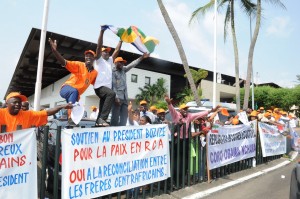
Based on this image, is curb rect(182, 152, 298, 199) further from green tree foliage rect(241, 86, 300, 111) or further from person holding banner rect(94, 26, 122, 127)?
green tree foliage rect(241, 86, 300, 111)

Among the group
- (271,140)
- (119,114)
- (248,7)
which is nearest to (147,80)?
(248,7)

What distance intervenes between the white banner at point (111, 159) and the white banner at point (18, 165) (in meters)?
0.42

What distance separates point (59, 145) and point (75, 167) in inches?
14.3

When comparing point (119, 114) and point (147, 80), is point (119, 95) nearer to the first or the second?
point (119, 114)

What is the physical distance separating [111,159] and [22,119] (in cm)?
138

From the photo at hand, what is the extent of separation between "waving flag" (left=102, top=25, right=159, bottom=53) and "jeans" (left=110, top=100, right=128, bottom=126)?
3.64ft

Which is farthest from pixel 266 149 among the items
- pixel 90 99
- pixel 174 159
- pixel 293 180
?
pixel 90 99

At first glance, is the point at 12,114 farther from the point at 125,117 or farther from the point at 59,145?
the point at 125,117

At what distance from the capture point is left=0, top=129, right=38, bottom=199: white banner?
3.43 metres

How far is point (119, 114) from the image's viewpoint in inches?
231

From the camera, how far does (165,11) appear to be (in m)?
13.8

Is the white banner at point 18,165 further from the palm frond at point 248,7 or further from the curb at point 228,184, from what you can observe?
the palm frond at point 248,7

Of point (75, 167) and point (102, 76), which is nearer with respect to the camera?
point (75, 167)

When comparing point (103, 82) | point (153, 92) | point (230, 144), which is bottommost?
point (230, 144)
